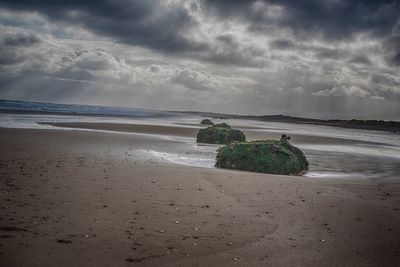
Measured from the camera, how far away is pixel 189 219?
6.56m

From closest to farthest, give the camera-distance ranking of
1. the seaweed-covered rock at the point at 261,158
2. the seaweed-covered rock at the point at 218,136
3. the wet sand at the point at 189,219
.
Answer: the wet sand at the point at 189,219, the seaweed-covered rock at the point at 261,158, the seaweed-covered rock at the point at 218,136

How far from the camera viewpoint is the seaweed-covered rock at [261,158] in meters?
13.0

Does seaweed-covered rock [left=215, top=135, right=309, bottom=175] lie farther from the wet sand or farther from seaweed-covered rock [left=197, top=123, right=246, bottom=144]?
seaweed-covered rock [left=197, top=123, right=246, bottom=144]

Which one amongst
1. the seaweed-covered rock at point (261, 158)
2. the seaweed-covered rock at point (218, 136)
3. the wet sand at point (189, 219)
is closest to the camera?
the wet sand at point (189, 219)

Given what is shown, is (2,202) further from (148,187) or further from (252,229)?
(252,229)

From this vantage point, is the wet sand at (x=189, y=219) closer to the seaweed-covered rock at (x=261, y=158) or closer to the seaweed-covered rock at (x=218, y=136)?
the seaweed-covered rock at (x=261, y=158)

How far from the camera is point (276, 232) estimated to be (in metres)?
6.10

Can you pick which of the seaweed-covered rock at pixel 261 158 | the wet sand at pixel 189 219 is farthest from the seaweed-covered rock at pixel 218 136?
the wet sand at pixel 189 219

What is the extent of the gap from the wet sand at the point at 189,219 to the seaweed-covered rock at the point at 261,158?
191 cm

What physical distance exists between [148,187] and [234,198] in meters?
2.26

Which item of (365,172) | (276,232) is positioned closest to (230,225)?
(276,232)

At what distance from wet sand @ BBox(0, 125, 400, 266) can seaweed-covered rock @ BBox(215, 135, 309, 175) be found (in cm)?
191

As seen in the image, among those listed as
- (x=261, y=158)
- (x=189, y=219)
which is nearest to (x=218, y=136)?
(x=261, y=158)

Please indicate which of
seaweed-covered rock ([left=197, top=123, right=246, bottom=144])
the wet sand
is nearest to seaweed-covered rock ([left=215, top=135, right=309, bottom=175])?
the wet sand
